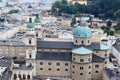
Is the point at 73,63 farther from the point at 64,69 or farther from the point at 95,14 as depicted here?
the point at 95,14

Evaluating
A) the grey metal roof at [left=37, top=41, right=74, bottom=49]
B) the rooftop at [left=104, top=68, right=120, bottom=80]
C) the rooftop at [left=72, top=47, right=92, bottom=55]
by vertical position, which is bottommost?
the rooftop at [left=104, top=68, right=120, bottom=80]

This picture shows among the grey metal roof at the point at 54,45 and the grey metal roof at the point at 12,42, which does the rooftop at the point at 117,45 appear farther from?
the grey metal roof at the point at 12,42

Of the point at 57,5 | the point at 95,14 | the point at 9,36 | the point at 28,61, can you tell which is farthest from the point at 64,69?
the point at 57,5

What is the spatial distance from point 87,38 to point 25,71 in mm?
9999

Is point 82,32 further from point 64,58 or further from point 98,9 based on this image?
point 98,9

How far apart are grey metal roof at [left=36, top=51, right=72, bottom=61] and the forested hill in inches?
1995

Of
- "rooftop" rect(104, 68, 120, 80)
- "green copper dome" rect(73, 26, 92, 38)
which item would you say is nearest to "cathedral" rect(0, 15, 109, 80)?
"green copper dome" rect(73, 26, 92, 38)

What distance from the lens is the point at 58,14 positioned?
4338 inches

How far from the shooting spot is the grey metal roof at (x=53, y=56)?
171 feet

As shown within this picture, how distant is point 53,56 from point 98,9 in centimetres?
5808

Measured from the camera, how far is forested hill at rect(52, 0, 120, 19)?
337 feet

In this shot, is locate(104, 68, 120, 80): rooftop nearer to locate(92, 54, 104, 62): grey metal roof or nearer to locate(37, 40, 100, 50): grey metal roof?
locate(92, 54, 104, 62): grey metal roof

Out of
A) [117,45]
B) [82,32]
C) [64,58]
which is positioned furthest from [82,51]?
[117,45]

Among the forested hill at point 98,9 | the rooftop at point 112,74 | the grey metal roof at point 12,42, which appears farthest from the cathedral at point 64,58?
the forested hill at point 98,9
